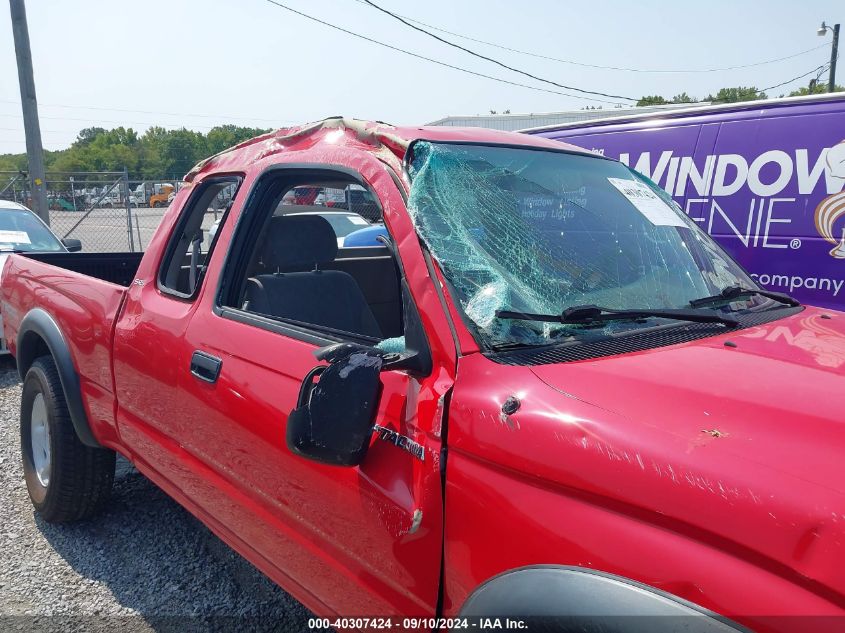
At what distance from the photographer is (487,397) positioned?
1.48 m

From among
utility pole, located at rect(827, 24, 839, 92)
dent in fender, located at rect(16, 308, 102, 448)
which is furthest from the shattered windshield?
utility pole, located at rect(827, 24, 839, 92)

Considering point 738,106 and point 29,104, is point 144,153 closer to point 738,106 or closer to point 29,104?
point 29,104

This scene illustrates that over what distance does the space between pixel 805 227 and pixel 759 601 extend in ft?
12.4

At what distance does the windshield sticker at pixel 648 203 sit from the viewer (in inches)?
94.7

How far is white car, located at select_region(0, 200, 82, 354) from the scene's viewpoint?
7.39m

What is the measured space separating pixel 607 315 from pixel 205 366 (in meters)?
1.35

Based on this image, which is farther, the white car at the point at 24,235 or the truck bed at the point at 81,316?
the white car at the point at 24,235

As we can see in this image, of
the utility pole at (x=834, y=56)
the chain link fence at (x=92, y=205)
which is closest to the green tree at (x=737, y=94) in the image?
the utility pole at (x=834, y=56)

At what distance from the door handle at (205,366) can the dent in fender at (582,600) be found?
1229 mm

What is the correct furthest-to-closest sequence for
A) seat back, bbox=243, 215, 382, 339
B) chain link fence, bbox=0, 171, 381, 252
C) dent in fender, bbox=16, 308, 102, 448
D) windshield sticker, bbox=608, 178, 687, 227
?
chain link fence, bbox=0, 171, 381, 252 < dent in fender, bbox=16, 308, 102, 448 < seat back, bbox=243, 215, 382, 339 < windshield sticker, bbox=608, 178, 687, 227

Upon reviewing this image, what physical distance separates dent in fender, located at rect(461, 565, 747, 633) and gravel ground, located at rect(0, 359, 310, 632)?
1.75 m

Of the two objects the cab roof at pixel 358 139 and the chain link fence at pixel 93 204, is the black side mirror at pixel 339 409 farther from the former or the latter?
the chain link fence at pixel 93 204

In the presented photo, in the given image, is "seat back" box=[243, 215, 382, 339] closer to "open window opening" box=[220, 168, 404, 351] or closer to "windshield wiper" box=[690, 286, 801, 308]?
"open window opening" box=[220, 168, 404, 351]

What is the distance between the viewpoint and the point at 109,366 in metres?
3.00
